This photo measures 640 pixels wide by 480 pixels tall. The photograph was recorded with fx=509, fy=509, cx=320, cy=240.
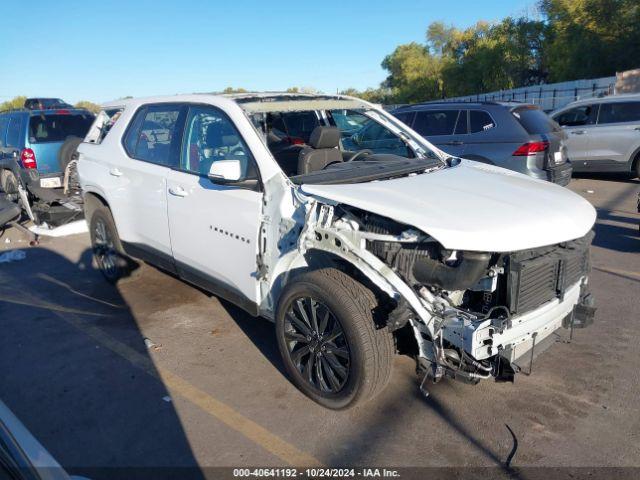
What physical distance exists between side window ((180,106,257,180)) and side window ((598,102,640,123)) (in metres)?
9.70

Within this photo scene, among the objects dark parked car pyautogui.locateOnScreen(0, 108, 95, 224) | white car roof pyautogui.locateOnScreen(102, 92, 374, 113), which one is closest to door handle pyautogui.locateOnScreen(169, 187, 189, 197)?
white car roof pyautogui.locateOnScreen(102, 92, 374, 113)

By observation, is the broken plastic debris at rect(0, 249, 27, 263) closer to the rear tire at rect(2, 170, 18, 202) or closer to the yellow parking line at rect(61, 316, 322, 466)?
the rear tire at rect(2, 170, 18, 202)

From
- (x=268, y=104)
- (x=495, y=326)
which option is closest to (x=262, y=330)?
(x=268, y=104)

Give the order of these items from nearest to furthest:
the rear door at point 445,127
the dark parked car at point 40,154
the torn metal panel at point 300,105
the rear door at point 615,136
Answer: the torn metal panel at point 300,105
the dark parked car at point 40,154
the rear door at point 445,127
the rear door at point 615,136

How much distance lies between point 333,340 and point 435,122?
6.80 meters

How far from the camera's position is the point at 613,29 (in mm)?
34875

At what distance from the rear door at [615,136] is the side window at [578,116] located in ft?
0.53

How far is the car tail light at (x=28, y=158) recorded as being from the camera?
327 inches

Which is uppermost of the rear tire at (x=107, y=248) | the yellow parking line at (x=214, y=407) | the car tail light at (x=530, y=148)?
the car tail light at (x=530, y=148)

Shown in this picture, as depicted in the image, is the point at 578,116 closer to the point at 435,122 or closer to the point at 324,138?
the point at 435,122

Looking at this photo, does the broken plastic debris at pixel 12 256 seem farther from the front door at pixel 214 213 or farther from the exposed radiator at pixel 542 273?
the exposed radiator at pixel 542 273

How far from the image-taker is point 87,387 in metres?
3.66

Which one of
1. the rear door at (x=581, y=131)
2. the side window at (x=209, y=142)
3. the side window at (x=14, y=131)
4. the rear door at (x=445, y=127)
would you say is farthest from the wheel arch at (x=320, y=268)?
the rear door at (x=581, y=131)

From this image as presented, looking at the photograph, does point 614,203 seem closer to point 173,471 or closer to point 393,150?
point 393,150
